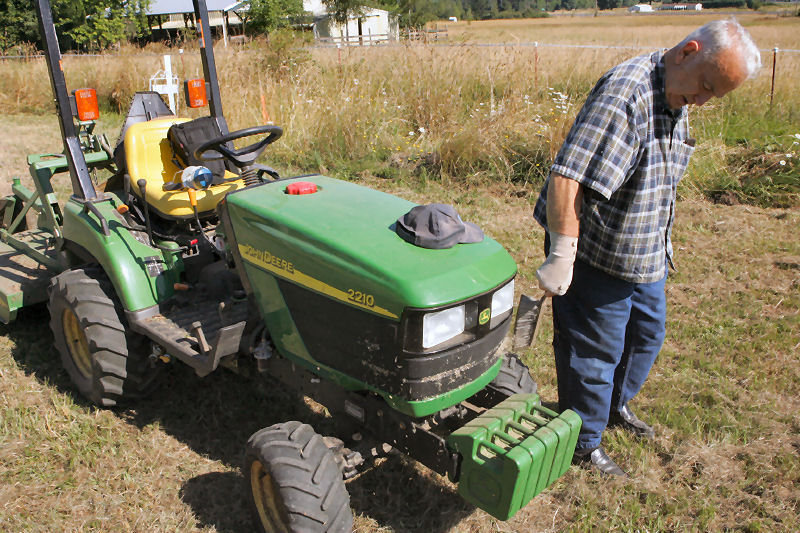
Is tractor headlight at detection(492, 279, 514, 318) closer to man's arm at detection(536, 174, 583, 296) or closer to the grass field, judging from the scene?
man's arm at detection(536, 174, 583, 296)

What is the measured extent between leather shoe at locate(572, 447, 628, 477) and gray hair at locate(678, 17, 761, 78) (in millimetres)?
1631

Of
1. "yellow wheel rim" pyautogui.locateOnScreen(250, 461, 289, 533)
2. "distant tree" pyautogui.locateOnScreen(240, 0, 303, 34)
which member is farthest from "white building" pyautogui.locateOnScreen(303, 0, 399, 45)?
"yellow wheel rim" pyautogui.locateOnScreen(250, 461, 289, 533)

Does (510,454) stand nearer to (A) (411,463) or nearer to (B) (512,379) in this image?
(B) (512,379)

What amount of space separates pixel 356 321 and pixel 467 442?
54cm

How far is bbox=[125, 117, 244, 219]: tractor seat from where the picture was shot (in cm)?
307

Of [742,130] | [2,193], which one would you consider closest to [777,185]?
[742,130]

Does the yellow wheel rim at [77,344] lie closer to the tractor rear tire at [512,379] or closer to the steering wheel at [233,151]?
the steering wheel at [233,151]

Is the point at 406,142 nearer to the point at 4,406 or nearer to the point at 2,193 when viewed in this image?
the point at 2,193

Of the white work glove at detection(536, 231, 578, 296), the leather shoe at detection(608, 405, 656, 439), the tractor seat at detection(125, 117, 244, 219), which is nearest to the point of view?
the white work glove at detection(536, 231, 578, 296)

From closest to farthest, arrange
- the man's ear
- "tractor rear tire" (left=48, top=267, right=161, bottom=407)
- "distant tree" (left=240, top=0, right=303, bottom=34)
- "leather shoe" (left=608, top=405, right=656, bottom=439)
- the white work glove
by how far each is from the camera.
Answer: the man's ear → the white work glove → "tractor rear tire" (left=48, top=267, right=161, bottom=407) → "leather shoe" (left=608, top=405, right=656, bottom=439) → "distant tree" (left=240, top=0, right=303, bottom=34)

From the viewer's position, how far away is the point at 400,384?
6.75ft

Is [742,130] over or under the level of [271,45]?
under

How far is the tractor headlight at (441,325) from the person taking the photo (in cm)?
197

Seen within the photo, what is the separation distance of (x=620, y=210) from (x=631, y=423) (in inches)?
46.2
